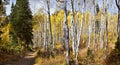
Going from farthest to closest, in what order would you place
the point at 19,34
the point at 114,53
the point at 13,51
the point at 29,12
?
the point at 29,12 < the point at 19,34 < the point at 13,51 < the point at 114,53

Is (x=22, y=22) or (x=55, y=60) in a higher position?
(x=22, y=22)

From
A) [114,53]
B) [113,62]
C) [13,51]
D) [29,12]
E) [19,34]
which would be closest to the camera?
[113,62]

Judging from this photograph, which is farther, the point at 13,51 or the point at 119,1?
the point at 13,51

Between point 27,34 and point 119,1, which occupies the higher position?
point 119,1

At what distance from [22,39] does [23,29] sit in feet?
5.83

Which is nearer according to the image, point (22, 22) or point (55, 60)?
point (55, 60)

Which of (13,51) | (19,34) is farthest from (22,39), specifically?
(13,51)

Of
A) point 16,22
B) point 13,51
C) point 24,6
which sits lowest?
point 13,51

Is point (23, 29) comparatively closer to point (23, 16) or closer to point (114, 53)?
point (23, 16)

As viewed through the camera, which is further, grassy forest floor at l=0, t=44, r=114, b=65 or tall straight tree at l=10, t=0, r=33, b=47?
tall straight tree at l=10, t=0, r=33, b=47

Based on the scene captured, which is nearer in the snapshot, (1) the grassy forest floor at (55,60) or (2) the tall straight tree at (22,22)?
(1) the grassy forest floor at (55,60)

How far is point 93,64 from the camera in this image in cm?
1697

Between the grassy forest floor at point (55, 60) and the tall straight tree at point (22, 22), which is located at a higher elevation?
the tall straight tree at point (22, 22)

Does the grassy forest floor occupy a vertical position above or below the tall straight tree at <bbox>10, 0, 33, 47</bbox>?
below
